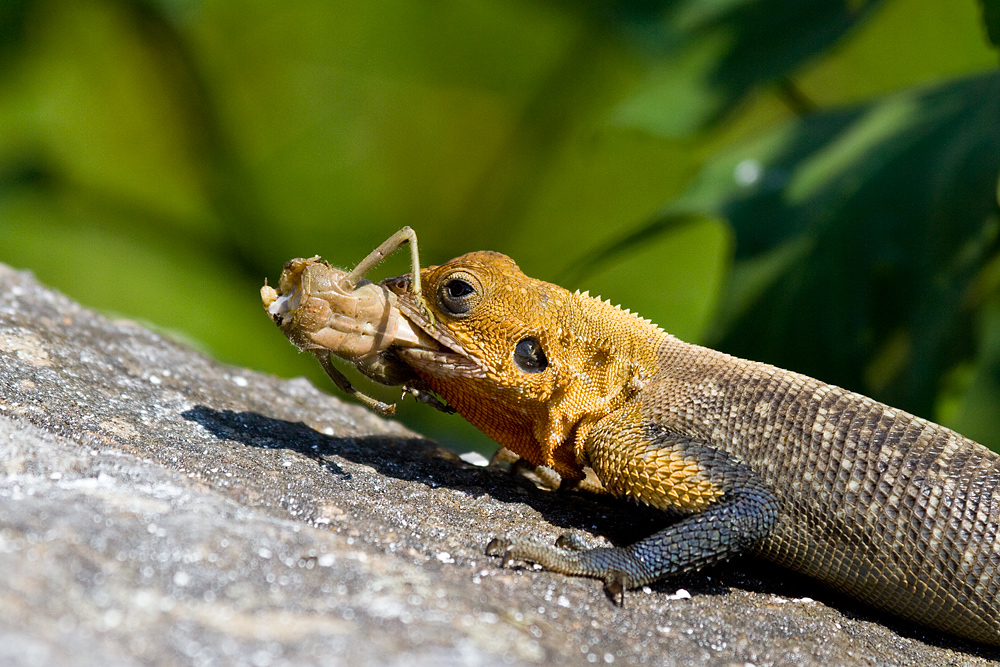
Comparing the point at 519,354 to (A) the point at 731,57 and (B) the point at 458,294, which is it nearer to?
(B) the point at 458,294

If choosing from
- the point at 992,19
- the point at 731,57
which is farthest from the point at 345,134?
the point at 992,19

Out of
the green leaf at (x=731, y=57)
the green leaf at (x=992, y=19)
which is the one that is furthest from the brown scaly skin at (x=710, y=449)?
the green leaf at (x=731, y=57)

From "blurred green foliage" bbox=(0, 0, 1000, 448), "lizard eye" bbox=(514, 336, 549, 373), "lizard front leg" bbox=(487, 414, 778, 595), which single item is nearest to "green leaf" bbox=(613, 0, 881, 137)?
"blurred green foliage" bbox=(0, 0, 1000, 448)

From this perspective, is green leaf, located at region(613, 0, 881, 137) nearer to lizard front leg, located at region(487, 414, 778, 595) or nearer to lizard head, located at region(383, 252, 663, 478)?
lizard head, located at region(383, 252, 663, 478)

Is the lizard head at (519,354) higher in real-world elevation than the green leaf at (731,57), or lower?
lower

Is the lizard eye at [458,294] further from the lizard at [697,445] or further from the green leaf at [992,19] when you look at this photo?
the green leaf at [992,19]

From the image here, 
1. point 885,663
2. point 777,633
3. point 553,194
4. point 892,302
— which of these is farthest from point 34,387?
A: point 553,194

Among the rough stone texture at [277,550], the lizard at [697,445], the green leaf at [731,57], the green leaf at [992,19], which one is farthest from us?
the green leaf at [731,57]
